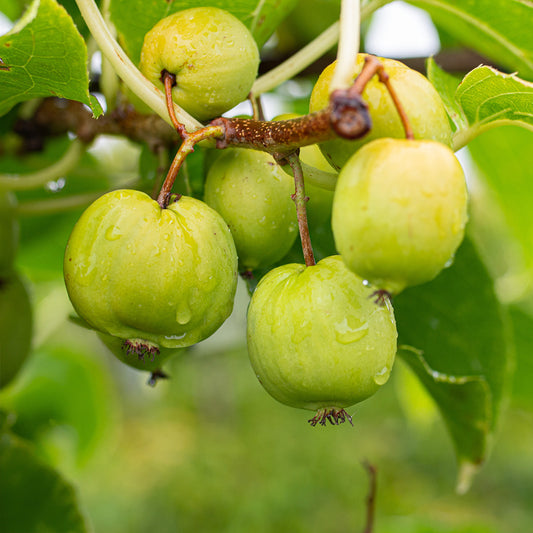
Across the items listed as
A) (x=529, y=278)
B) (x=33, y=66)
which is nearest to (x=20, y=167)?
(x=33, y=66)

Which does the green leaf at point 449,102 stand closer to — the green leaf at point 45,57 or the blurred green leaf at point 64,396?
the green leaf at point 45,57

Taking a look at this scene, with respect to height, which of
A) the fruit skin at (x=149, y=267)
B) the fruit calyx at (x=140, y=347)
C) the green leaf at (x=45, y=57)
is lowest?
the fruit calyx at (x=140, y=347)

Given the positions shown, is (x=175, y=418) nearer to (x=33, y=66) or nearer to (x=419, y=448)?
(x=419, y=448)

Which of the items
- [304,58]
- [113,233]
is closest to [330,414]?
[113,233]

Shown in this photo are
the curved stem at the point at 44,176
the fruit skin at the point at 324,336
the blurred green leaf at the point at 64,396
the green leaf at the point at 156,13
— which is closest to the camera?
the fruit skin at the point at 324,336

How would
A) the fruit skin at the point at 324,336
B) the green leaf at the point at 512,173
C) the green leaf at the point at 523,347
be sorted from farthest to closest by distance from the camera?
the green leaf at the point at 512,173 → the green leaf at the point at 523,347 → the fruit skin at the point at 324,336

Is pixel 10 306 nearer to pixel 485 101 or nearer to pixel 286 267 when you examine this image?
pixel 286 267

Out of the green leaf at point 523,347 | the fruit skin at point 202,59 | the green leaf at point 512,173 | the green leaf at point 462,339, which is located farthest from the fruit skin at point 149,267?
the green leaf at point 512,173
